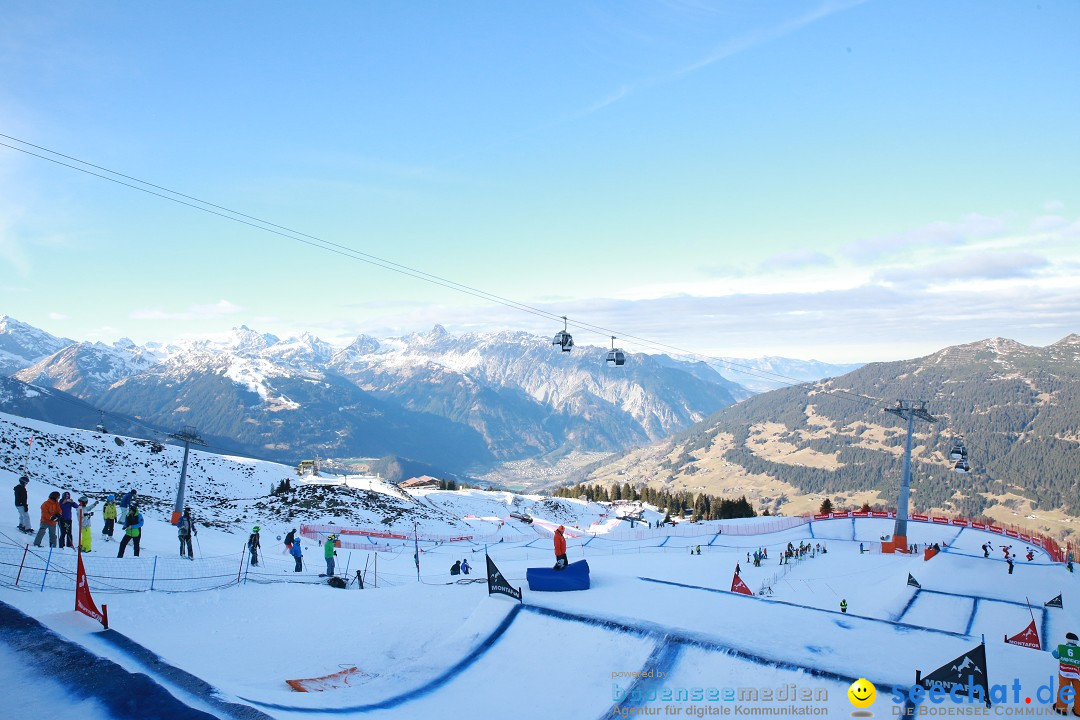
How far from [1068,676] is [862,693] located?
326 centimetres

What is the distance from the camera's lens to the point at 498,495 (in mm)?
97625

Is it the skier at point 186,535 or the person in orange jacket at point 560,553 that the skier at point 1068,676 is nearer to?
the person in orange jacket at point 560,553

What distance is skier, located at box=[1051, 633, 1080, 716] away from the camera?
33.3 feet

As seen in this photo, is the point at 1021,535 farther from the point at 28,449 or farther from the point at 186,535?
the point at 28,449

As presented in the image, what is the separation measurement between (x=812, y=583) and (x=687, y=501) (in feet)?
306

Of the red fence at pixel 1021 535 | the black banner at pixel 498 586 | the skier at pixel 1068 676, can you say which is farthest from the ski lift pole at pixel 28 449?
the red fence at pixel 1021 535

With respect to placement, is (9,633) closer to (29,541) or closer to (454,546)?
(29,541)

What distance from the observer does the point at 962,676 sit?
10.6 m

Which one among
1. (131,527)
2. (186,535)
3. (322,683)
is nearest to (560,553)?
(322,683)

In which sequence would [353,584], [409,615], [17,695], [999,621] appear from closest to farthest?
[17,695] → [409,615] → [353,584] → [999,621]

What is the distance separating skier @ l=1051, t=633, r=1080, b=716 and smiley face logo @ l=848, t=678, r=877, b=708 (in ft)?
9.57

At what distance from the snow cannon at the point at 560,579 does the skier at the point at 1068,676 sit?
34.9 feet

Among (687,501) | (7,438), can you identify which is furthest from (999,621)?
(687,501)

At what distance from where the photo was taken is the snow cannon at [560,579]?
17734 mm
